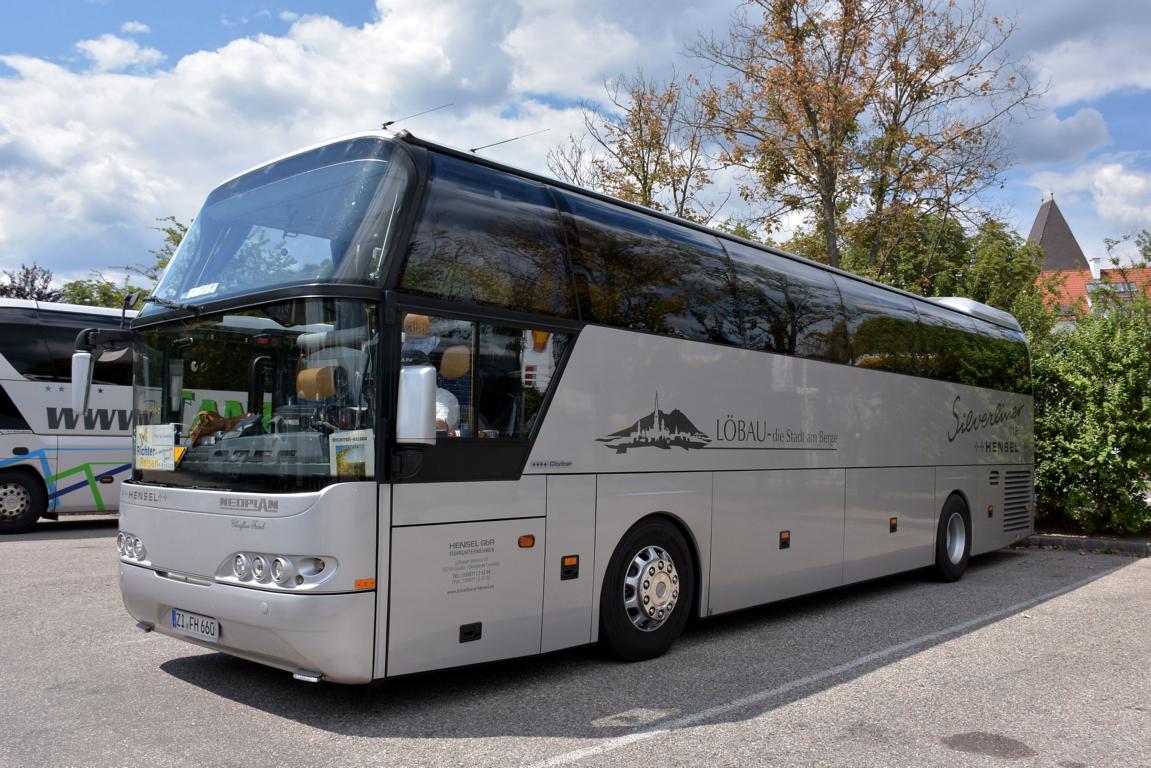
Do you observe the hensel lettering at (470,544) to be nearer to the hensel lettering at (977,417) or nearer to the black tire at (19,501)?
the hensel lettering at (977,417)

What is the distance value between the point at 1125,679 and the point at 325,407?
592 cm

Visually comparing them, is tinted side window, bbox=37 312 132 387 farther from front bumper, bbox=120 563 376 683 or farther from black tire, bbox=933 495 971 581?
black tire, bbox=933 495 971 581

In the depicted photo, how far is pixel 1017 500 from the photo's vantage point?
46.0 feet

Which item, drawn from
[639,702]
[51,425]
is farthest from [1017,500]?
[51,425]

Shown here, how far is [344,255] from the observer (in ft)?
17.6

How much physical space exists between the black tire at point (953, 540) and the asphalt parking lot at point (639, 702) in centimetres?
272

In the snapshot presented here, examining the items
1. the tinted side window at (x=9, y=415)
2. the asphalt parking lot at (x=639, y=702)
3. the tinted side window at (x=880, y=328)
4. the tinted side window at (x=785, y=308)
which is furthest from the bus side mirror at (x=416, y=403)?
the tinted side window at (x=9, y=415)

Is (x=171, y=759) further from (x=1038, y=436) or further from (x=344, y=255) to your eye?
(x=1038, y=436)

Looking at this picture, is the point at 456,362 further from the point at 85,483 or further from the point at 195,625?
the point at 85,483

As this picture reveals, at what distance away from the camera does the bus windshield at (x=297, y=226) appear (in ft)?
17.8

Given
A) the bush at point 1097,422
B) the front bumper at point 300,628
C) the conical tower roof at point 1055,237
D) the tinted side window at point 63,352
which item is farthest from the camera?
the conical tower roof at point 1055,237

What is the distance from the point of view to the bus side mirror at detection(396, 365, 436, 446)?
4977 millimetres

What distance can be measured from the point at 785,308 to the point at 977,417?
526cm

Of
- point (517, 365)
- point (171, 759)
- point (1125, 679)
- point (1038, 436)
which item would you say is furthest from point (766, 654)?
point (1038, 436)
